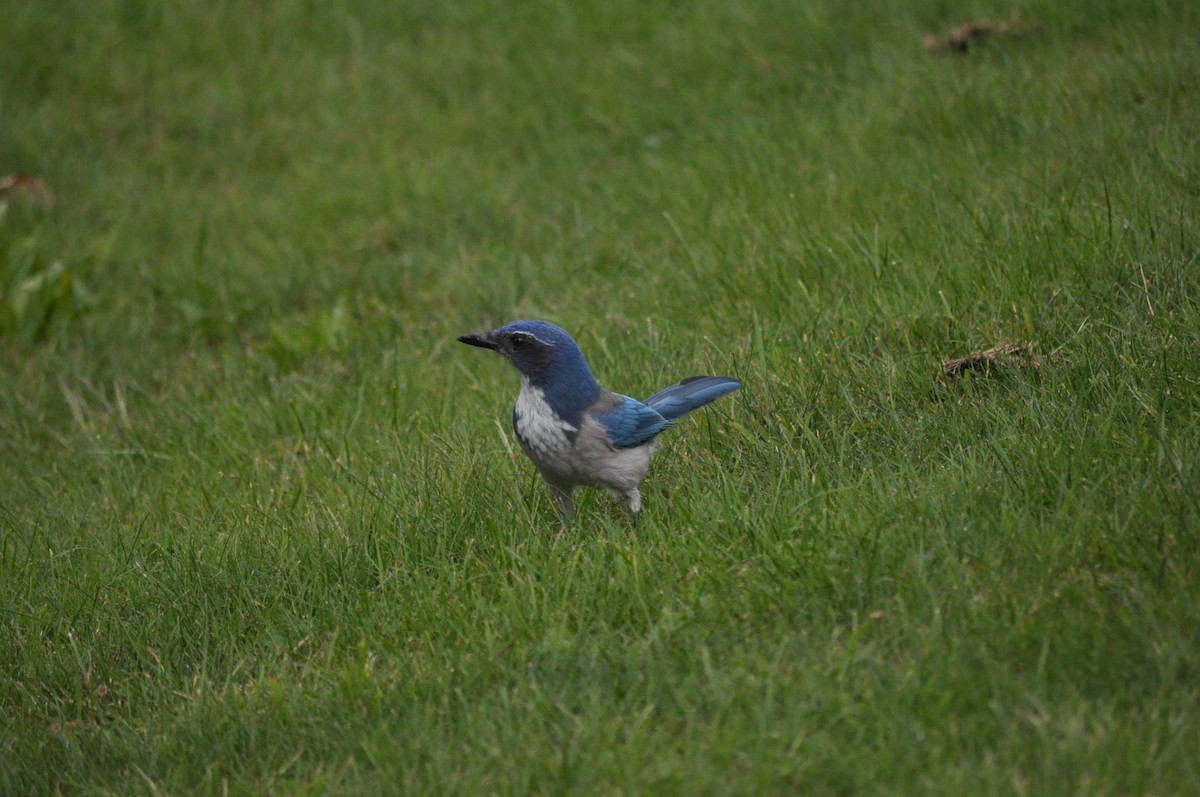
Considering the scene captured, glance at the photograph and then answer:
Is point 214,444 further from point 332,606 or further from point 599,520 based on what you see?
point 599,520

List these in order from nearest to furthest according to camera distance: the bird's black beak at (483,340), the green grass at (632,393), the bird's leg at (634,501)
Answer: the green grass at (632,393) < the bird's leg at (634,501) < the bird's black beak at (483,340)

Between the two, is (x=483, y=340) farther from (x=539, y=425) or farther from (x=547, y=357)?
(x=539, y=425)

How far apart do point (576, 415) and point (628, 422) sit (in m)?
0.20

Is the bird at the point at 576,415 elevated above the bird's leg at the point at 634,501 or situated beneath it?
elevated above

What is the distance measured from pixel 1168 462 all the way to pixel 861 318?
5.26 ft

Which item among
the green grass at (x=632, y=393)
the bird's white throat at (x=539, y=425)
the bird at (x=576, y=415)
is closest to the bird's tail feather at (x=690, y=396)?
the bird at (x=576, y=415)

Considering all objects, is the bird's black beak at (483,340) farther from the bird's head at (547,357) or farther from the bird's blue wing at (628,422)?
the bird's blue wing at (628,422)

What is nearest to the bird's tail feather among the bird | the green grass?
the bird

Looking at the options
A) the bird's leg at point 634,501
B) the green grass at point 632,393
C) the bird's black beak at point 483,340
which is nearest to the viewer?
the green grass at point 632,393

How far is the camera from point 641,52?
8.77 metres

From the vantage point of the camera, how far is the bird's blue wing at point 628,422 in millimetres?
4324

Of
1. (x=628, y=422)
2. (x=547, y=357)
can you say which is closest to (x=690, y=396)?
(x=628, y=422)

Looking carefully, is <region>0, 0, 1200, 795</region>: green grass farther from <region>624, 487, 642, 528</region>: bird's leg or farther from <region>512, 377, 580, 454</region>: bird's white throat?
<region>512, 377, 580, 454</region>: bird's white throat

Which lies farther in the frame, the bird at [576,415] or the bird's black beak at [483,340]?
the bird's black beak at [483,340]
